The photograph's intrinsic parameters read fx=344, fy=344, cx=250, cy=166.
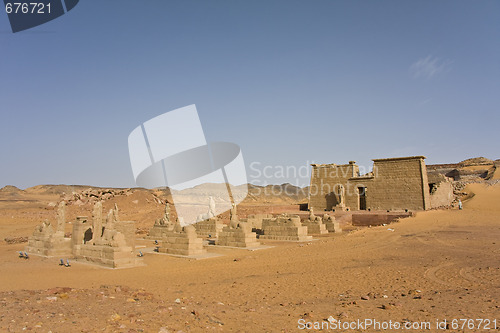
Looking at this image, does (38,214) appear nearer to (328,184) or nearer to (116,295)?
(328,184)

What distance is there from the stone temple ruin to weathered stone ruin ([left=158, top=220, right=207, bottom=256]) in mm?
1696

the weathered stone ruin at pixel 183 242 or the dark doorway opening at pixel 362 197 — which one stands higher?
the dark doorway opening at pixel 362 197

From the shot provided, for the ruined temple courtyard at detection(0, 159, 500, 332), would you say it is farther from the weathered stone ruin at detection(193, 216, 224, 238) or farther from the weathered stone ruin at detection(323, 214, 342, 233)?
the weathered stone ruin at detection(323, 214, 342, 233)

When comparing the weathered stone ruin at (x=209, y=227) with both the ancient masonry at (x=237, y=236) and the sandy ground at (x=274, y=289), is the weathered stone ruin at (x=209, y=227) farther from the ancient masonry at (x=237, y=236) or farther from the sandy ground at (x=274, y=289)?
the sandy ground at (x=274, y=289)

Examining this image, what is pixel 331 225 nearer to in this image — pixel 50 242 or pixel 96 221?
pixel 96 221

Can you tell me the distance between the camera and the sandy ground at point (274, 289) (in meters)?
5.55

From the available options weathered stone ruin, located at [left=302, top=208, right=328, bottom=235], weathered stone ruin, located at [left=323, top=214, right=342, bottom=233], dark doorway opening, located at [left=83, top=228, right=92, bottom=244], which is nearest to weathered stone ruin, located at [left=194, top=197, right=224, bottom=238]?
weathered stone ruin, located at [left=302, top=208, right=328, bottom=235]

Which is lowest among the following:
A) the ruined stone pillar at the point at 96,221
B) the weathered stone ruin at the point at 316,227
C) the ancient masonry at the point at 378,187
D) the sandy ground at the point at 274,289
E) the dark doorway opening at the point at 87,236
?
the sandy ground at the point at 274,289

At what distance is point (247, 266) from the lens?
40.0 feet

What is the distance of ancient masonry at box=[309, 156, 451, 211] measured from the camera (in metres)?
27.9

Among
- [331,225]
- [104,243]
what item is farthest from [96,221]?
[331,225]

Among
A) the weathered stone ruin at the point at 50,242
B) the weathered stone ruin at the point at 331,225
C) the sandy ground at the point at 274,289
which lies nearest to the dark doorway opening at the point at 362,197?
the weathered stone ruin at the point at 331,225

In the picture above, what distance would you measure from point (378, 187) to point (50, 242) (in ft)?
80.8

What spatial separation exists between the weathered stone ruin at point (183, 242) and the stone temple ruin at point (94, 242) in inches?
66.8
